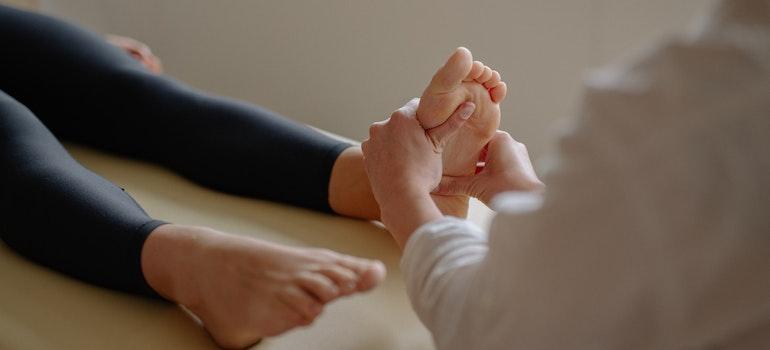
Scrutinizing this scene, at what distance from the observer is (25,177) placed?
85 cm

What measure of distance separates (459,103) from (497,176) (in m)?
0.10

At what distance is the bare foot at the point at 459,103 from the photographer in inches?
31.3

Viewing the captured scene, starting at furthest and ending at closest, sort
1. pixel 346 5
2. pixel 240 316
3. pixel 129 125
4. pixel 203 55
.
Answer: pixel 203 55, pixel 346 5, pixel 129 125, pixel 240 316

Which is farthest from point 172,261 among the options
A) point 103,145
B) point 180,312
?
point 103,145

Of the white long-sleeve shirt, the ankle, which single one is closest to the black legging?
the ankle

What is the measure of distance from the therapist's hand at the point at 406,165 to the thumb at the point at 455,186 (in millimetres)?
58

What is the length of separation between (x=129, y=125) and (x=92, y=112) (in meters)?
0.07

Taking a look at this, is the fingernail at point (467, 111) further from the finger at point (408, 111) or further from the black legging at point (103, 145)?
the black legging at point (103, 145)

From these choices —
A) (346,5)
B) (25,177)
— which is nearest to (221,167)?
(25,177)

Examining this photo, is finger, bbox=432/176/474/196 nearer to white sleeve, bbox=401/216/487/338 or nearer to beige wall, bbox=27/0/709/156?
white sleeve, bbox=401/216/487/338

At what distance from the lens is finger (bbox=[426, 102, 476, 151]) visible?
2.69 ft

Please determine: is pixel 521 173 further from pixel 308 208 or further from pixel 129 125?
pixel 129 125

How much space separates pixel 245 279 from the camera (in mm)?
669

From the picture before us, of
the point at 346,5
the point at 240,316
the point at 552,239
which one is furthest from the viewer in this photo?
the point at 346,5
